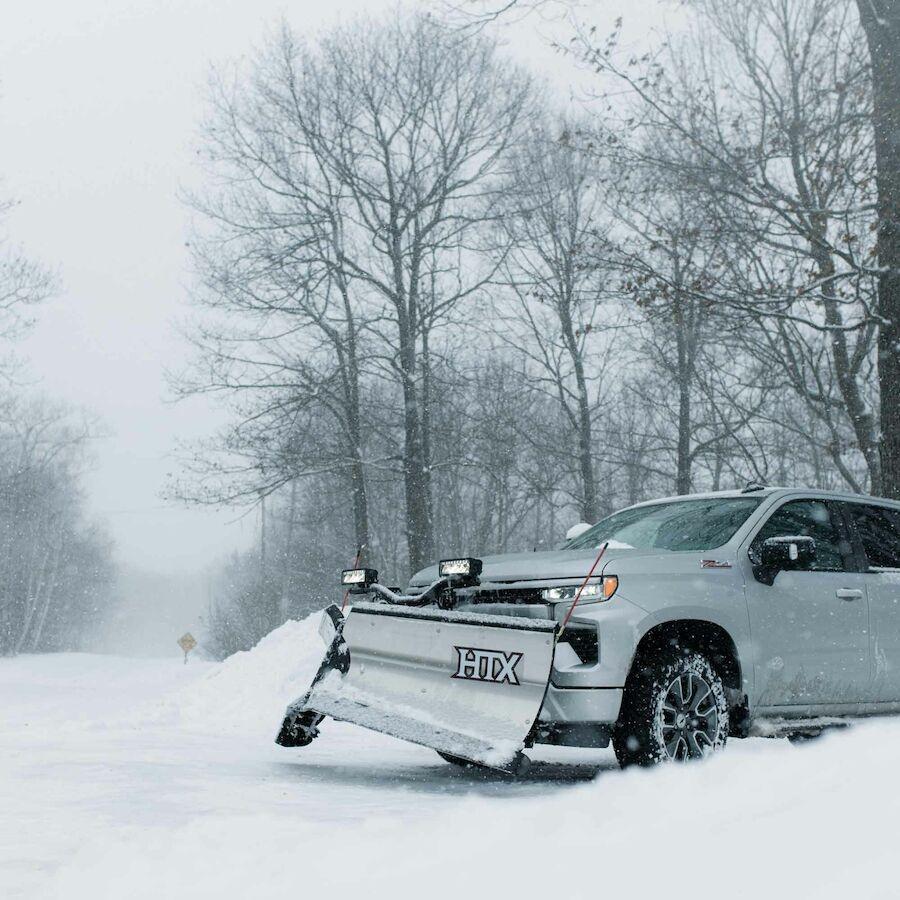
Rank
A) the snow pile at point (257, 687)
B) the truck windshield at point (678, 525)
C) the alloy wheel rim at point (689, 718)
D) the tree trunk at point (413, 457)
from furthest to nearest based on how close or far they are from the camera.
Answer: the tree trunk at point (413, 457) < the snow pile at point (257, 687) < the truck windshield at point (678, 525) < the alloy wheel rim at point (689, 718)

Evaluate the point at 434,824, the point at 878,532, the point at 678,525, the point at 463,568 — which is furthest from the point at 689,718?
the point at 878,532

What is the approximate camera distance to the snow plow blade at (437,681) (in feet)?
17.5

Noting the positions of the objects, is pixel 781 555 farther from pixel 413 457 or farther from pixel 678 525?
pixel 413 457

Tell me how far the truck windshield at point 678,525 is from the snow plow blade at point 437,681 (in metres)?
1.01

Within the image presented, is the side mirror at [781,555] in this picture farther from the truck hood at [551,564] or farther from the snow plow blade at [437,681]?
the snow plow blade at [437,681]

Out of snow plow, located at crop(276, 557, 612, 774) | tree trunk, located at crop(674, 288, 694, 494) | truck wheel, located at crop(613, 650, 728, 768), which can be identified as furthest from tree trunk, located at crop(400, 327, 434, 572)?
truck wheel, located at crop(613, 650, 728, 768)

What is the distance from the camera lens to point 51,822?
457 centimetres

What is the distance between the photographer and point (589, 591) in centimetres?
552

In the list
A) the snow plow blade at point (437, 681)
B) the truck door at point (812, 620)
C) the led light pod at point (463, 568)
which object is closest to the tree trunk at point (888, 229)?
the truck door at point (812, 620)

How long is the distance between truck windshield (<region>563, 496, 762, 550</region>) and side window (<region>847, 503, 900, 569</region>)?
876 mm

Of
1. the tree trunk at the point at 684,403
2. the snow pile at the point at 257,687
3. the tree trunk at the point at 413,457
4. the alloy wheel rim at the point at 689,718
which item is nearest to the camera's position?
the alloy wheel rim at the point at 689,718

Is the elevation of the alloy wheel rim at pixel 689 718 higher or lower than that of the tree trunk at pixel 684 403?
lower

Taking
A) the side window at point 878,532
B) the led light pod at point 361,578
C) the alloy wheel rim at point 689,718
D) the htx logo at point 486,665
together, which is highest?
the side window at point 878,532

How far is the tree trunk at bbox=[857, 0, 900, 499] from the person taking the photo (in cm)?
1204
